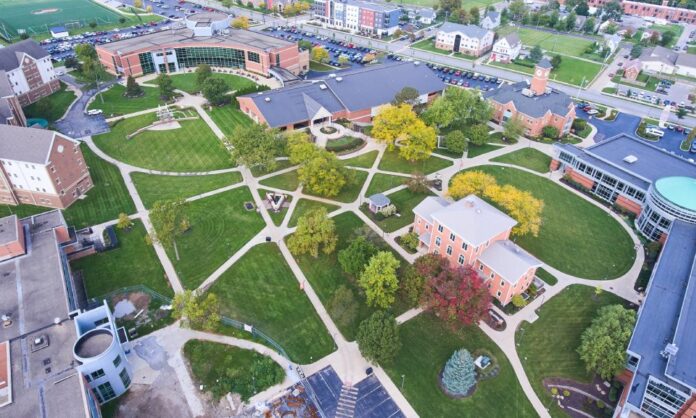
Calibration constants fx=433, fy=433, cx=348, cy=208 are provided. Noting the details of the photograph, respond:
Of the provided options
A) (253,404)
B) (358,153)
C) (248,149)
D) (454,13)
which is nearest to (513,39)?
(454,13)

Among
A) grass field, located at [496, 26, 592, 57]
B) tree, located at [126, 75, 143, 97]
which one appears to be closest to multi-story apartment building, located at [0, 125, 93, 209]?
tree, located at [126, 75, 143, 97]

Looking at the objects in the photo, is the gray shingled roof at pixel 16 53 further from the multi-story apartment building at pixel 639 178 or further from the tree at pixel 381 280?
the multi-story apartment building at pixel 639 178

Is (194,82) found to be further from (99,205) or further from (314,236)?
(314,236)

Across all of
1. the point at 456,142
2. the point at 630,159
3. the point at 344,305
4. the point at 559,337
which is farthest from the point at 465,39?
the point at 344,305

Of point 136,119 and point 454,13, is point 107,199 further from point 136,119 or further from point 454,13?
point 454,13

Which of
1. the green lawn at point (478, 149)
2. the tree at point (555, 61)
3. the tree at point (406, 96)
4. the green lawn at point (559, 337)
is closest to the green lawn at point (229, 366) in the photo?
the green lawn at point (559, 337)

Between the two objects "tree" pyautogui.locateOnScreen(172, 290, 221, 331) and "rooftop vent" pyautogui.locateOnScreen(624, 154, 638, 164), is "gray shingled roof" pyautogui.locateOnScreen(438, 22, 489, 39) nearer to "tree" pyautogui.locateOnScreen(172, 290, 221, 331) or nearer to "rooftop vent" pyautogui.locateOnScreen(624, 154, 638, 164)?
"rooftop vent" pyautogui.locateOnScreen(624, 154, 638, 164)
